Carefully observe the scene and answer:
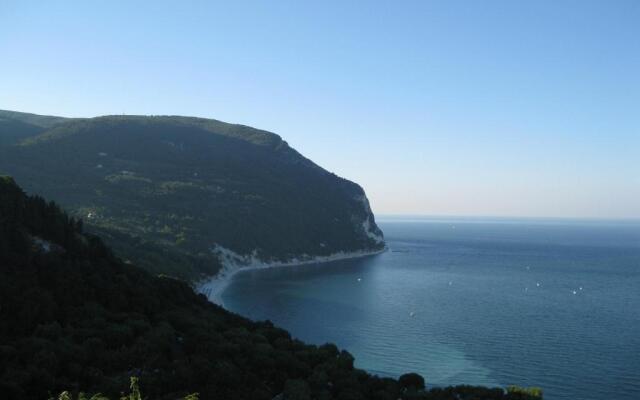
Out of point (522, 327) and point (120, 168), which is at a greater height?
point (120, 168)

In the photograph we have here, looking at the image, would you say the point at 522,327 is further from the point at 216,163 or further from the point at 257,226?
the point at 216,163

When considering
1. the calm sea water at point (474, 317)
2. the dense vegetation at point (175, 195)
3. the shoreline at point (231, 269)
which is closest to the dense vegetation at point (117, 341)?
the calm sea water at point (474, 317)

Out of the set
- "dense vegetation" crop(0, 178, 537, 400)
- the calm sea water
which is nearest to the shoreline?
the calm sea water

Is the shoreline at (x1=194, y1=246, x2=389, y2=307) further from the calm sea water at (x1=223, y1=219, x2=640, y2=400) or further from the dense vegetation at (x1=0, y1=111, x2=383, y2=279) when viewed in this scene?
the calm sea water at (x1=223, y1=219, x2=640, y2=400)

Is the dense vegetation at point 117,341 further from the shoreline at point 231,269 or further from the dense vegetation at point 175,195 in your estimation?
the shoreline at point 231,269

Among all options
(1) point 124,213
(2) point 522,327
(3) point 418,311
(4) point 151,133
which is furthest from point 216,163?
(2) point 522,327

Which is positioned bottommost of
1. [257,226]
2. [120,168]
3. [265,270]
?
[265,270]

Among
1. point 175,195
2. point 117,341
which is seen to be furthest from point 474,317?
point 175,195
